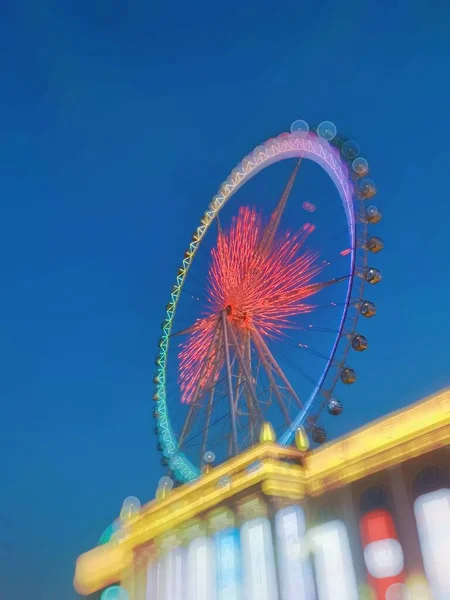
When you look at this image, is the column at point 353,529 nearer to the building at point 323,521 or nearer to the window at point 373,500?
the building at point 323,521

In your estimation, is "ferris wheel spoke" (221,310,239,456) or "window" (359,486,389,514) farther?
"ferris wheel spoke" (221,310,239,456)

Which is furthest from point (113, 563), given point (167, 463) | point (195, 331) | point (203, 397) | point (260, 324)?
point (260, 324)

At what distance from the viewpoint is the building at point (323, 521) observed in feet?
45.1

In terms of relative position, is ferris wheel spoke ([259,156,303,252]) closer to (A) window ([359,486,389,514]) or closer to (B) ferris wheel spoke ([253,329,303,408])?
(B) ferris wheel spoke ([253,329,303,408])

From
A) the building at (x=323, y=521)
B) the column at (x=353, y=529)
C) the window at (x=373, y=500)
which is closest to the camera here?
the building at (x=323, y=521)

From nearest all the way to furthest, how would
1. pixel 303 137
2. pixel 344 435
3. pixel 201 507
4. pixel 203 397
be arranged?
pixel 344 435 < pixel 201 507 < pixel 303 137 < pixel 203 397

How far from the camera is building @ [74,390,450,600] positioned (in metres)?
13.8

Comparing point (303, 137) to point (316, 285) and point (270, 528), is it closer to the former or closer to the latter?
point (316, 285)

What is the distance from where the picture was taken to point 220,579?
58.0ft

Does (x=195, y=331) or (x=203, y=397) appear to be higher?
(x=195, y=331)

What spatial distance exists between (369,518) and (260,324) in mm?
9537

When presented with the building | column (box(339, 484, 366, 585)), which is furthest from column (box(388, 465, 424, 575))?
column (box(339, 484, 366, 585))

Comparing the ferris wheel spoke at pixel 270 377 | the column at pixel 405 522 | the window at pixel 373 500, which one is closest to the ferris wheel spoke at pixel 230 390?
the ferris wheel spoke at pixel 270 377

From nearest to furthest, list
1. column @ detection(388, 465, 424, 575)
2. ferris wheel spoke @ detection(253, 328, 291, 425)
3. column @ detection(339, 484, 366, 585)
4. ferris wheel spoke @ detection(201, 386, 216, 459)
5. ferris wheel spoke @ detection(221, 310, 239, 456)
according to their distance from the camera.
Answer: column @ detection(388, 465, 424, 575)
column @ detection(339, 484, 366, 585)
ferris wheel spoke @ detection(221, 310, 239, 456)
ferris wheel spoke @ detection(253, 328, 291, 425)
ferris wheel spoke @ detection(201, 386, 216, 459)
